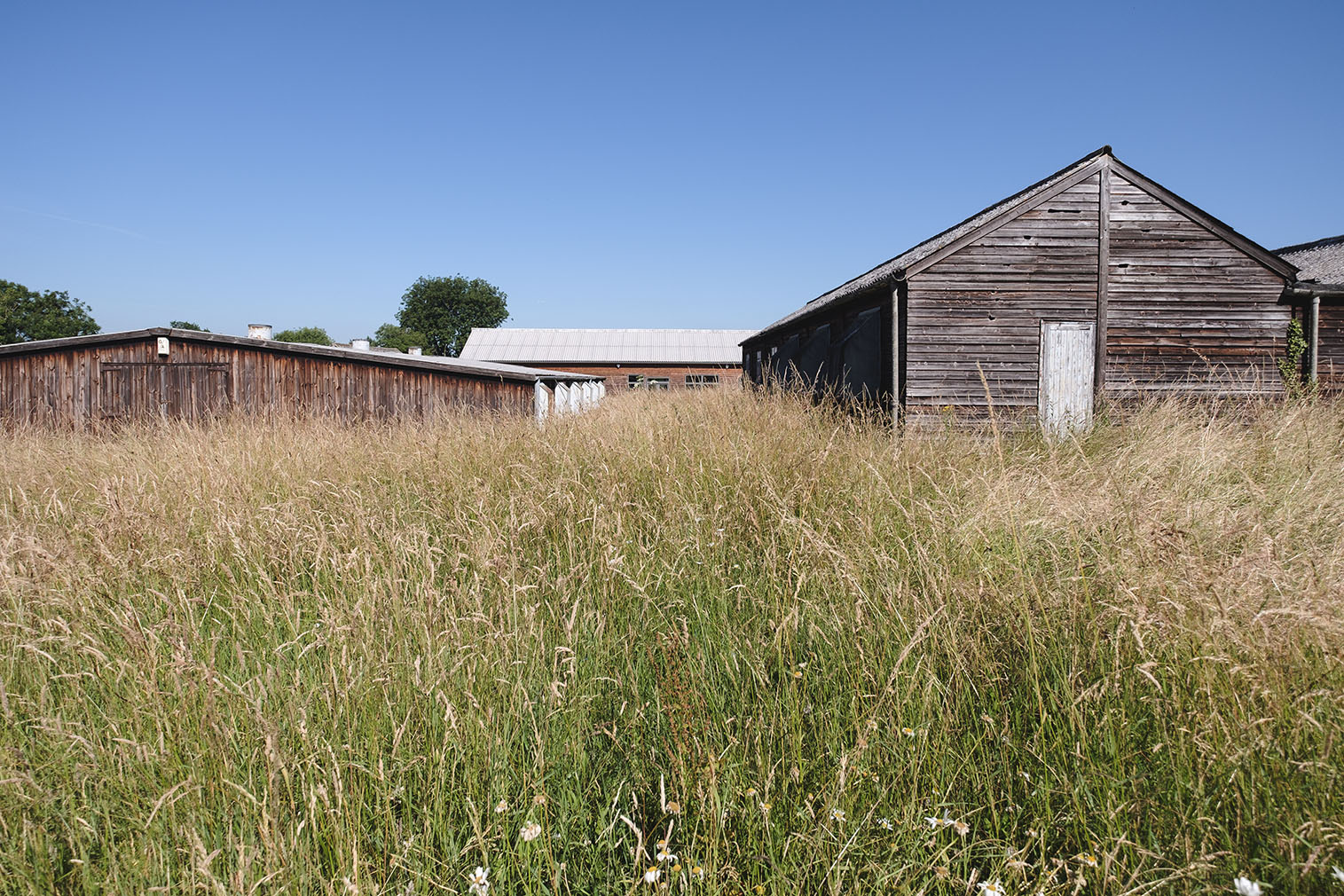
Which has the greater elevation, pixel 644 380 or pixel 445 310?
pixel 445 310

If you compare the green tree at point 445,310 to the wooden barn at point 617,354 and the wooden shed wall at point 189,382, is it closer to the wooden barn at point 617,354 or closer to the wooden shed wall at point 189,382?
the wooden barn at point 617,354

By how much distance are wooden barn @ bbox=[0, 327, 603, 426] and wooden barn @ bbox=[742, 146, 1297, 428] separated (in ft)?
27.3

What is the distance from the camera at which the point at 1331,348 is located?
40.3ft

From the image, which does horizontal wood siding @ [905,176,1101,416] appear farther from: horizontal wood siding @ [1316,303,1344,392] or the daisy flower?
the daisy flower

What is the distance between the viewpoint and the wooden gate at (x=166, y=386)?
14.5 metres

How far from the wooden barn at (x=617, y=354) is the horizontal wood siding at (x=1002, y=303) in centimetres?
2715

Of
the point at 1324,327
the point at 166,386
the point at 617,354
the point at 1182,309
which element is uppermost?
the point at 617,354

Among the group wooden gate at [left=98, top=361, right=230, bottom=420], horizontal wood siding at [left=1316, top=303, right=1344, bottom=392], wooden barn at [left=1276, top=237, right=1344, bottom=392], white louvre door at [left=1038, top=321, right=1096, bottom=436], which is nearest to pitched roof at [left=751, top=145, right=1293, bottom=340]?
wooden barn at [left=1276, top=237, right=1344, bottom=392]

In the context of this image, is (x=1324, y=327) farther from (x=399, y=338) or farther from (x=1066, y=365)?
(x=399, y=338)

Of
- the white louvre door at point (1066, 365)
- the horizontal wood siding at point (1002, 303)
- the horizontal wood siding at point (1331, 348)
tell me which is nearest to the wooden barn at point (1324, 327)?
the horizontal wood siding at point (1331, 348)

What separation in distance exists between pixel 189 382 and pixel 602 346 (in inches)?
1120

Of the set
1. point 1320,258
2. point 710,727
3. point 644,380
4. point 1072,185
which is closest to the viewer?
point 710,727

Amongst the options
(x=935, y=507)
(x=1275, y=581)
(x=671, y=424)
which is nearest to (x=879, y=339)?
(x=671, y=424)

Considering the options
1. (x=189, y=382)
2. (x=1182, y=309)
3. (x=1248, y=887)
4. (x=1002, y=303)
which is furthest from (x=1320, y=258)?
(x=189, y=382)
